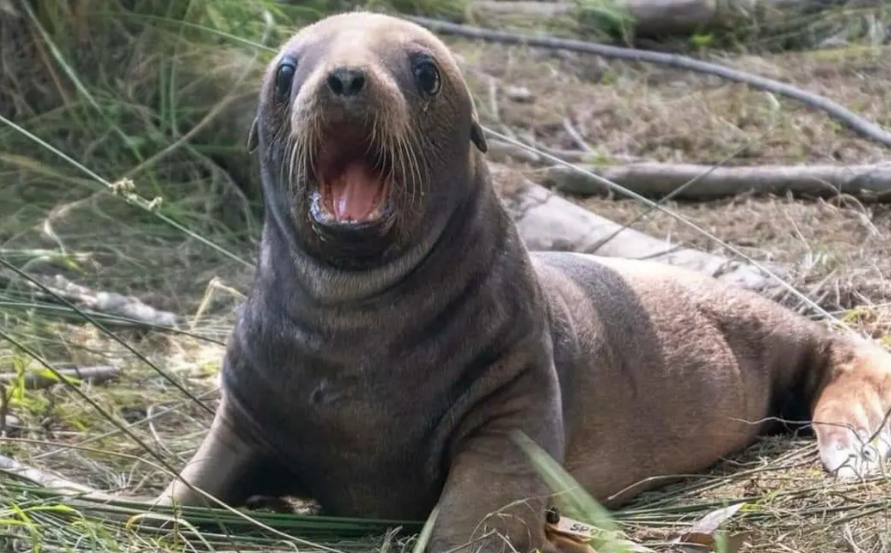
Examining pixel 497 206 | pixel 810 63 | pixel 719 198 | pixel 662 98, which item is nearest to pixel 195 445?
pixel 497 206

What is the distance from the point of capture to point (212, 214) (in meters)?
6.82

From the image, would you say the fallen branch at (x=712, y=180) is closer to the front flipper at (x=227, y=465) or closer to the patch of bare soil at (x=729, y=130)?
the patch of bare soil at (x=729, y=130)

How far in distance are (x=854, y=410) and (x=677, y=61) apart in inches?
195

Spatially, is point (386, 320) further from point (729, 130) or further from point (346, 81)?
point (729, 130)

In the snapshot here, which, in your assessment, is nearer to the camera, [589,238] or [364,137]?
[364,137]

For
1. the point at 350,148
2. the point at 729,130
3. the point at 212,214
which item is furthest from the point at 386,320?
the point at 729,130

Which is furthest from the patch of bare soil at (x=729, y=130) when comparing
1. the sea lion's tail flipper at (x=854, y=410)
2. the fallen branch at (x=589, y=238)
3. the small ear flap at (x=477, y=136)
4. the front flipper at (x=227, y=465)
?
the front flipper at (x=227, y=465)

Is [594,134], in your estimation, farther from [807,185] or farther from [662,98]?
[807,185]

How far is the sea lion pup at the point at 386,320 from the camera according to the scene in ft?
12.0

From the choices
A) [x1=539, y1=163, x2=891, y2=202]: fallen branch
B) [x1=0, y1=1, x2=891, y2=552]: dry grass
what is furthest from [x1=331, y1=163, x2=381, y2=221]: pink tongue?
[x1=539, y1=163, x2=891, y2=202]: fallen branch

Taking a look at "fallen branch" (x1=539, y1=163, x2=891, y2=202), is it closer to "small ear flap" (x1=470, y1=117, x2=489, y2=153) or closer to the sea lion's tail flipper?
the sea lion's tail flipper

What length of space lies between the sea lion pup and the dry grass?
249 mm

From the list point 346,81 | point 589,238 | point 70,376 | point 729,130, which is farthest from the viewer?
point 729,130

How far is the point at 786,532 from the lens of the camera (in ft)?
12.2
